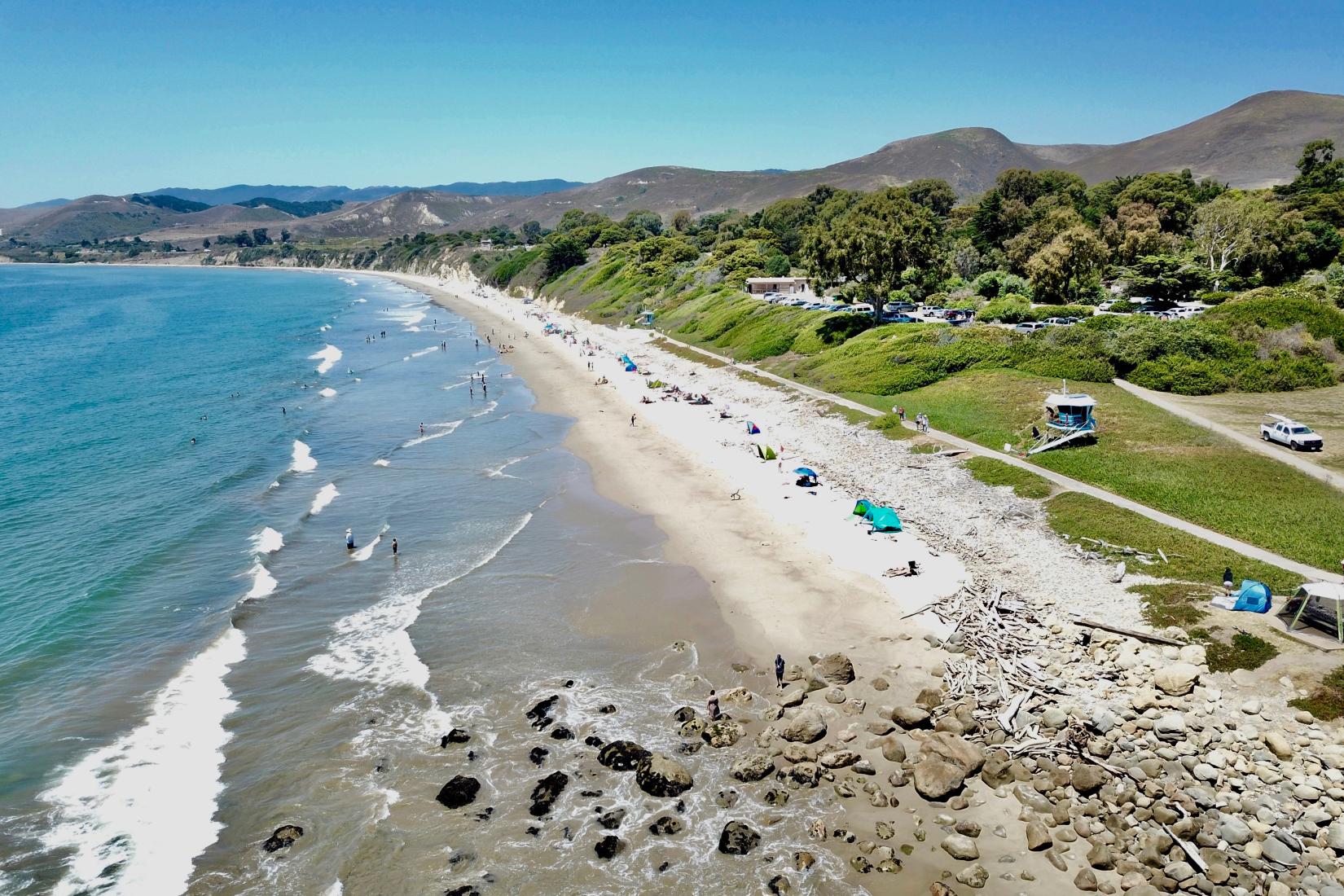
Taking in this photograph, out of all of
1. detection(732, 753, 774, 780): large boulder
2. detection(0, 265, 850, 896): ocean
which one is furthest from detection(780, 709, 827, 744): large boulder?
detection(0, 265, 850, 896): ocean

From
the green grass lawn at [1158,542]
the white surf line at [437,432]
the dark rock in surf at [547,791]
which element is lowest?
the dark rock in surf at [547,791]

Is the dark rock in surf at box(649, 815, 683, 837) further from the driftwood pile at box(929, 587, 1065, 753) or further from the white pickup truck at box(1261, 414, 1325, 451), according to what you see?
the white pickup truck at box(1261, 414, 1325, 451)

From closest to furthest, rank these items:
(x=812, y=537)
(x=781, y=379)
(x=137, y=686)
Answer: (x=137, y=686)
(x=812, y=537)
(x=781, y=379)

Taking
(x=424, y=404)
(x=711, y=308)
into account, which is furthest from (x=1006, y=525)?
(x=711, y=308)

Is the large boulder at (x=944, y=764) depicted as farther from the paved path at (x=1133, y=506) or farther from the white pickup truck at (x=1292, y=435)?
the white pickup truck at (x=1292, y=435)

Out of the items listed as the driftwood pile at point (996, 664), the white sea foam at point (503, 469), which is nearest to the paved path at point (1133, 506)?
the driftwood pile at point (996, 664)

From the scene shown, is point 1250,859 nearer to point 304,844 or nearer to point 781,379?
point 304,844
